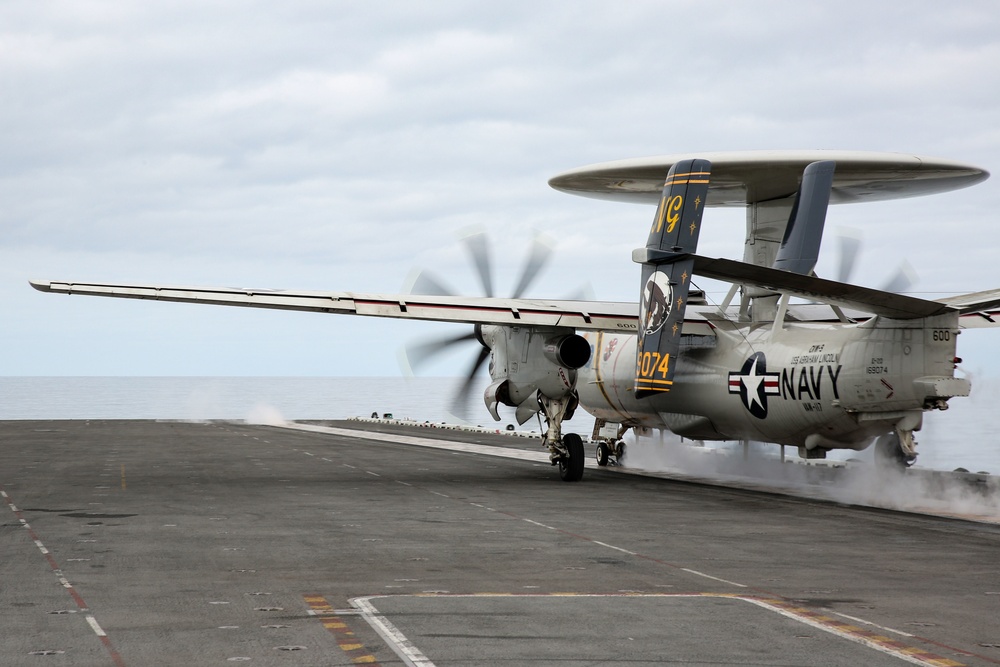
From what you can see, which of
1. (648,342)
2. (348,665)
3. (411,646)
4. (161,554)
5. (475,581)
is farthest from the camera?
(648,342)

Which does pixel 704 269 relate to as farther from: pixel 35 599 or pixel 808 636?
pixel 35 599

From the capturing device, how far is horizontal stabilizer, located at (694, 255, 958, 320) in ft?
50.7

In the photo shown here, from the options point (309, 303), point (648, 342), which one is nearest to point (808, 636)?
point (648, 342)

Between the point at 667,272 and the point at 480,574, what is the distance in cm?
799

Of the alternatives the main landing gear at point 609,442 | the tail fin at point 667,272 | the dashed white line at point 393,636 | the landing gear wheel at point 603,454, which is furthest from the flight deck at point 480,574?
the landing gear wheel at point 603,454

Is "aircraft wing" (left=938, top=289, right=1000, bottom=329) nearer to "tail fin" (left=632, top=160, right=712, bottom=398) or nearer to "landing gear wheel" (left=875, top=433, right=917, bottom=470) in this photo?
"tail fin" (left=632, top=160, right=712, bottom=398)

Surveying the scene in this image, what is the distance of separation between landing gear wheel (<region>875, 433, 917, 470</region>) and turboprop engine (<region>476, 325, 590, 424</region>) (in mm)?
6685

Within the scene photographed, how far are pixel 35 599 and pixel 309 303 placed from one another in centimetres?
1291

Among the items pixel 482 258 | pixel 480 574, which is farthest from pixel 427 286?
pixel 480 574

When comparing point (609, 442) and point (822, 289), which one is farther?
point (609, 442)

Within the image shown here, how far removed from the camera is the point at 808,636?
8.56 m

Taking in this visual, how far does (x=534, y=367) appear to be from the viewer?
24.0 m

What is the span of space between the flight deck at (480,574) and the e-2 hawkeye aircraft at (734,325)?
1996 millimetres

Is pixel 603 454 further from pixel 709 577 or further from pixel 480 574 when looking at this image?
pixel 480 574
